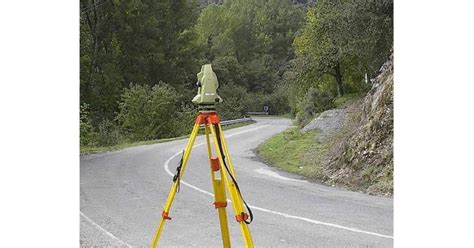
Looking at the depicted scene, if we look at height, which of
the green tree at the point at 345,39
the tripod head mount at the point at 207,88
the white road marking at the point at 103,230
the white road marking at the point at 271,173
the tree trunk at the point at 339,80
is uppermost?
the green tree at the point at 345,39

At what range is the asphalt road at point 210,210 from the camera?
145 inches

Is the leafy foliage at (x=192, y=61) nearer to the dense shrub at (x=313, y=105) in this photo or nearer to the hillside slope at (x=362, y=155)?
the dense shrub at (x=313, y=105)

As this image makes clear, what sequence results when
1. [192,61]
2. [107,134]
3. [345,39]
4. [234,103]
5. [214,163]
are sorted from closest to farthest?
1. [214,163]
2. [345,39]
3. [107,134]
4. [234,103]
5. [192,61]

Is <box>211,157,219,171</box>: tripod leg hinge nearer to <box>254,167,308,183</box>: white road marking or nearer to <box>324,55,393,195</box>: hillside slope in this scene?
<box>324,55,393,195</box>: hillside slope

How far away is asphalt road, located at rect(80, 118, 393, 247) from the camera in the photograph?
3.68 m

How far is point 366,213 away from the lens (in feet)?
14.5

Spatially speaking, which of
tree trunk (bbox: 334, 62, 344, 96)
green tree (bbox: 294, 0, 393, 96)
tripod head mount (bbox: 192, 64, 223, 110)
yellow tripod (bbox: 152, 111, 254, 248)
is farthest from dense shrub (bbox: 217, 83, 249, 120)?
tripod head mount (bbox: 192, 64, 223, 110)

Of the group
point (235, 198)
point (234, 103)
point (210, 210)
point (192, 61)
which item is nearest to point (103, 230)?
point (210, 210)

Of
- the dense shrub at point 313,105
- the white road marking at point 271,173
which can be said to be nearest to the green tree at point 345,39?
→ the dense shrub at point 313,105

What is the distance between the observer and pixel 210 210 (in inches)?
181

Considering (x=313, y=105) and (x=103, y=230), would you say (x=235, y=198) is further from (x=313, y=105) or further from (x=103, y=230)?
(x=313, y=105)

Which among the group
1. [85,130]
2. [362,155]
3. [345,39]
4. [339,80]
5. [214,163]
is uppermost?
[345,39]
